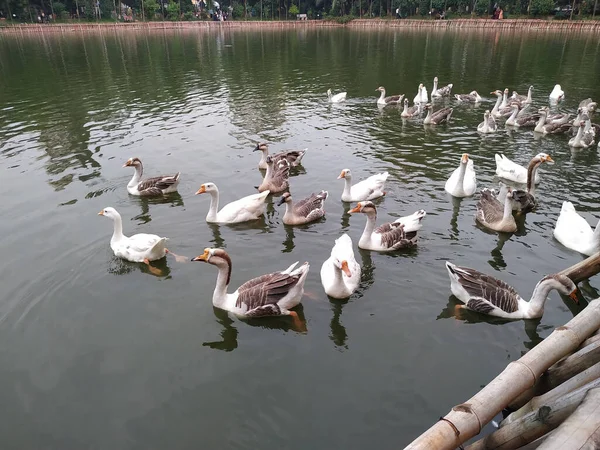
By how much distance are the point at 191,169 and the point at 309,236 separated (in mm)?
6642

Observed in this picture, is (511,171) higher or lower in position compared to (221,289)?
higher

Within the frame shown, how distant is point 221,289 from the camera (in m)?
8.50

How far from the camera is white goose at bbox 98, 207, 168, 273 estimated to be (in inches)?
390

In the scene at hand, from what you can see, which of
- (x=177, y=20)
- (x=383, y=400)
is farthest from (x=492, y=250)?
(x=177, y=20)

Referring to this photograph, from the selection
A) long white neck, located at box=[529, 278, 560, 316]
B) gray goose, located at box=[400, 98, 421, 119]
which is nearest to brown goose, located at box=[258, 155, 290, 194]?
long white neck, located at box=[529, 278, 560, 316]

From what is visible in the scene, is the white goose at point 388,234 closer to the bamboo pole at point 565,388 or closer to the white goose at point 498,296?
the white goose at point 498,296

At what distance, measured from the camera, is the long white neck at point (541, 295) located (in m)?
7.61

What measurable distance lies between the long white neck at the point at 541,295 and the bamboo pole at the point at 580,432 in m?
4.05

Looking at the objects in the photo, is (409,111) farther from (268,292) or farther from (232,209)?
(268,292)

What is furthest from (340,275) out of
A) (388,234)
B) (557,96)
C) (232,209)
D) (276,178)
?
(557,96)

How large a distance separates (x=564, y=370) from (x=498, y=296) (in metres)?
2.75

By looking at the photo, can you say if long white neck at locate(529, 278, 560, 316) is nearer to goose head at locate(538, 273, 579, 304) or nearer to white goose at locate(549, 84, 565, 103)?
goose head at locate(538, 273, 579, 304)

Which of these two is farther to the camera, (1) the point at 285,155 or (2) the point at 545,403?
(1) the point at 285,155

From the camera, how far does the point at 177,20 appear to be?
9012 centimetres
